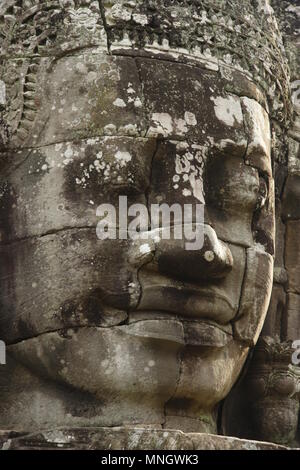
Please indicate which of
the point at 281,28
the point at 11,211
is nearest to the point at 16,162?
the point at 11,211

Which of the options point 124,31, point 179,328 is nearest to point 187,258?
point 179,328

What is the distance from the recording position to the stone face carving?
31.1 feet

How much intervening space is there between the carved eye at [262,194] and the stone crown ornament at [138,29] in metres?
0.63

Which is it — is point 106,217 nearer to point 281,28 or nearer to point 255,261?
point 255,261

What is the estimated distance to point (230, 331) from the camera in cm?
986

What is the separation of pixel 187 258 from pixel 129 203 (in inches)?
18.6

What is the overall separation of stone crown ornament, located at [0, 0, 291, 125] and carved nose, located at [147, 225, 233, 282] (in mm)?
1157

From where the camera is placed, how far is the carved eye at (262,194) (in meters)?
10.1

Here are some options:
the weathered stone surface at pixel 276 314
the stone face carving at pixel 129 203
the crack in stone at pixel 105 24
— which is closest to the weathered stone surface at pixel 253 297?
the stone face carving at pixel 129 203

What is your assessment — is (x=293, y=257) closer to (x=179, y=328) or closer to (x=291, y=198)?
(x=291, y=198)

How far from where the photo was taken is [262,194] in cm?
1012

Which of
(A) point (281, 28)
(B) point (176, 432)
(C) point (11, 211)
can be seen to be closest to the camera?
(B) point (176, 432)

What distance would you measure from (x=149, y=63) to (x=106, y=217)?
96 cm

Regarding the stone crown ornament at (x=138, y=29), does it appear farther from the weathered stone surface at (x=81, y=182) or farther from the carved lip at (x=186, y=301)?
the carved lip at (x=186, y=301)
